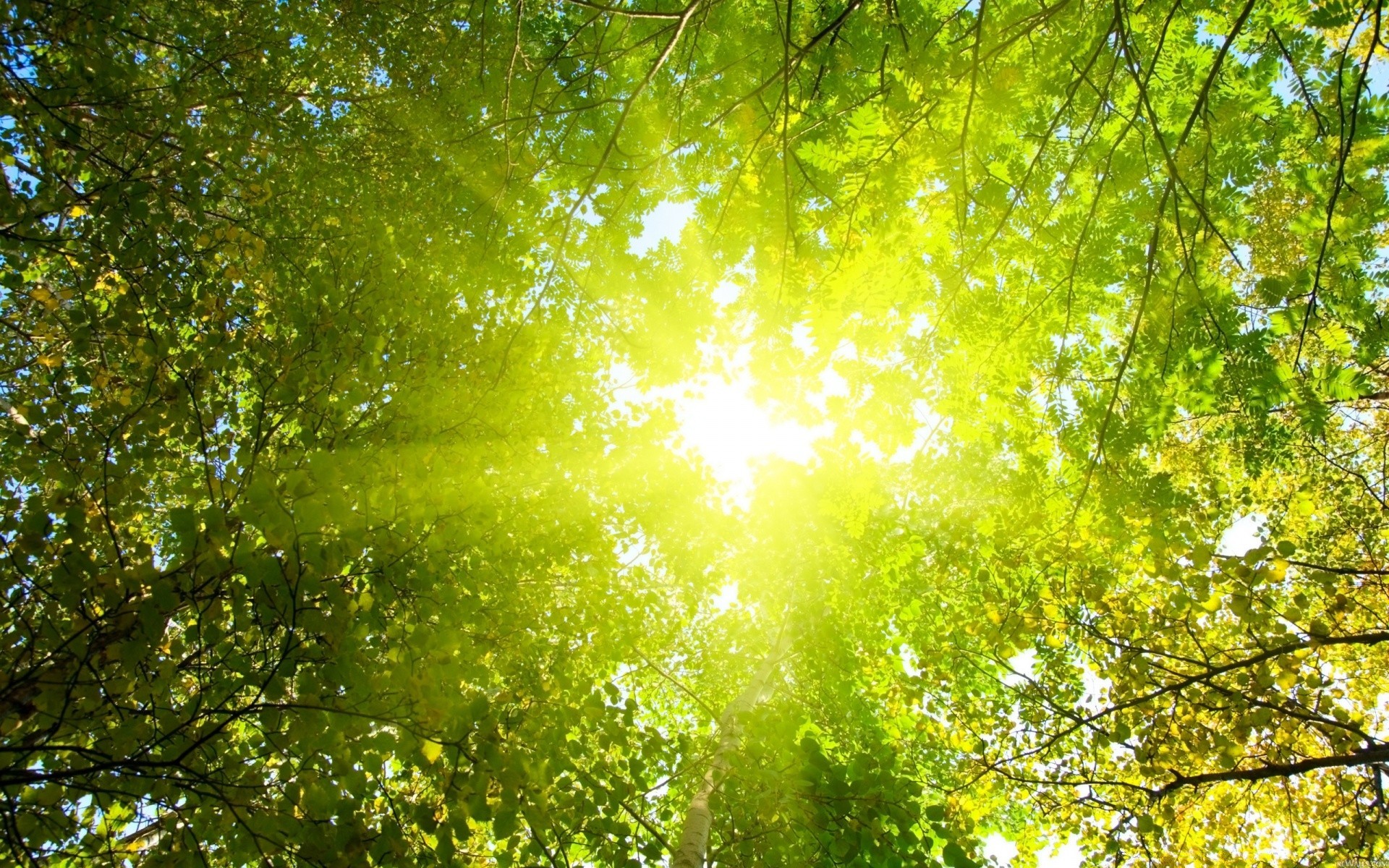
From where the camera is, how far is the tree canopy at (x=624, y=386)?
1.97 m

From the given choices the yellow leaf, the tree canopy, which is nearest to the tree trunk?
the tree canopy

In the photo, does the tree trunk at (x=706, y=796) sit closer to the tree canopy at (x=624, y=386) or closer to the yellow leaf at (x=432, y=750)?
the tree canopy at (x=624, y=386)

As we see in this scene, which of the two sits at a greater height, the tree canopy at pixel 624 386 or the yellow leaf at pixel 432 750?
the tree canopy at pixel 624 386

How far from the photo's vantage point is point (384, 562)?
8.57 ft

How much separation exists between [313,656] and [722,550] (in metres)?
5.35

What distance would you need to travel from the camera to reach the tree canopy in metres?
1.97

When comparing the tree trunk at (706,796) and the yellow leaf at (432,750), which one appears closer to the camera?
the yellow leaf at (432,750)

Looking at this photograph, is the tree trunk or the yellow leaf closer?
the yellow leaf

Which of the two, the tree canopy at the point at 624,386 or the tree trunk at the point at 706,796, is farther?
the tree trunk at the point at 706,796

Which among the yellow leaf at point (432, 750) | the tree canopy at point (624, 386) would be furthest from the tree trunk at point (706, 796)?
the yellow leaf at point (432, 750)

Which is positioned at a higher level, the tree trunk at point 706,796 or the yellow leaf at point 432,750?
the tree trunk at point 706,796

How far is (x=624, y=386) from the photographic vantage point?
593 centimetres

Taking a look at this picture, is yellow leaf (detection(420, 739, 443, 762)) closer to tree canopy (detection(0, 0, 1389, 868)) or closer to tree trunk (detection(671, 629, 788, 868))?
tree canopy (detection(0, 0, 1389, 868))

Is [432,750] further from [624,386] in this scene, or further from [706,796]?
[624,386]
